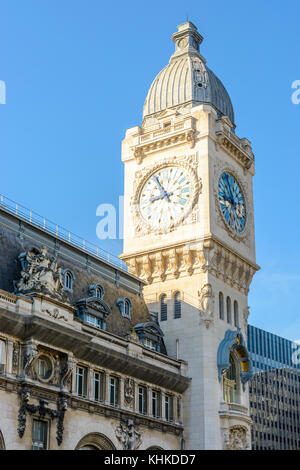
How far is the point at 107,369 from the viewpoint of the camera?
58.1 metres

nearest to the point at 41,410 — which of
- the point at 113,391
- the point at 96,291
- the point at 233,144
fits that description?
the point at 113,391

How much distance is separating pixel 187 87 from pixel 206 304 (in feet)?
72.7

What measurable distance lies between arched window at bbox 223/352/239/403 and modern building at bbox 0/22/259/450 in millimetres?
115

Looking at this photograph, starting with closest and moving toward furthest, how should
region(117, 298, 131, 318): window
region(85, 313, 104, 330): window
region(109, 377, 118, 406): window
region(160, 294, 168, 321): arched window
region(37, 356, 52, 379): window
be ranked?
region(37, 356, 52, 379): window
region(109, 377, 118, 406): window
region(85, 313, 104, 330): window
region(117, 298, 131, 318): window
region(160, 294, 168, 321): arched window

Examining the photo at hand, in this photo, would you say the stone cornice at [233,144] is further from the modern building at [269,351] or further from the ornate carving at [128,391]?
the modern building at [269,351]

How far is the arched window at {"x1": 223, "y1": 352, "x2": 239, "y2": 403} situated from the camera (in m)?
67.7

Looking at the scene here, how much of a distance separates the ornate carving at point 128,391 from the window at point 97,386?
265 cm

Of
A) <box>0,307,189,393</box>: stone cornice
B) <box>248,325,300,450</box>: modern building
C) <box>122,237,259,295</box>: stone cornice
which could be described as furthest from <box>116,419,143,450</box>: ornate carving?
<box>248,325,300,450</box>: modern building

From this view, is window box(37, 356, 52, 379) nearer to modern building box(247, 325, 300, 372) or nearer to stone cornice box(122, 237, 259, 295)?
stone cornice box(122, 237, 259, 295)

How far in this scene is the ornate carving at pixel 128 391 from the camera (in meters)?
59.2

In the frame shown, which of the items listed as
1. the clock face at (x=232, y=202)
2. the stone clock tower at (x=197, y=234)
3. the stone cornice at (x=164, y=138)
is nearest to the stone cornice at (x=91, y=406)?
the stone clock tower at (x=197, y=234)

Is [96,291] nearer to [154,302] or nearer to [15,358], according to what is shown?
[154,302]
